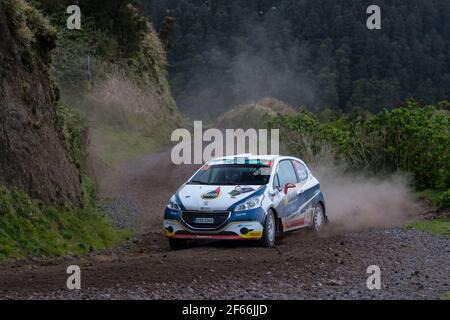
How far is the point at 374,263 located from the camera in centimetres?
1116

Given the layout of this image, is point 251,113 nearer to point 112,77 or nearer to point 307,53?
point 112,77

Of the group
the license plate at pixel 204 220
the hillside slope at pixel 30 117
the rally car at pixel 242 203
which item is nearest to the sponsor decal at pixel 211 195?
the rally car at pixel 242 203

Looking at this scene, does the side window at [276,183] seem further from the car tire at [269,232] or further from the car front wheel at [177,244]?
the car front wheel at [177,244]

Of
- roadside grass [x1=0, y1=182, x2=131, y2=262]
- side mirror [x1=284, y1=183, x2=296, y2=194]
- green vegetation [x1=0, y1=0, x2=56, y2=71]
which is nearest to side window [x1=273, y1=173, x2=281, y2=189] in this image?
side mirror [x1=284, y1=183, x2=296, y2=194]

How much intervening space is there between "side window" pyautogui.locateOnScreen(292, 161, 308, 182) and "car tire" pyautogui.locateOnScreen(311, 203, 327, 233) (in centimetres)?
70

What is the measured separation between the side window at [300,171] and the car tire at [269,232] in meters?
1.93

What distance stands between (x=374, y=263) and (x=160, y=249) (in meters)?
4.46

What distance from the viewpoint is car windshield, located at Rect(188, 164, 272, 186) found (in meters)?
13.9

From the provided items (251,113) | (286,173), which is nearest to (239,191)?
(286,173)

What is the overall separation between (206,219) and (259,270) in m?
2.60

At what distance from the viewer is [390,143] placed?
23938 millimetres

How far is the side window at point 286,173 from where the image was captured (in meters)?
14.2

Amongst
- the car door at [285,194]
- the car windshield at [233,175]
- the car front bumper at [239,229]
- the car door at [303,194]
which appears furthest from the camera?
the car door at [303,194]
